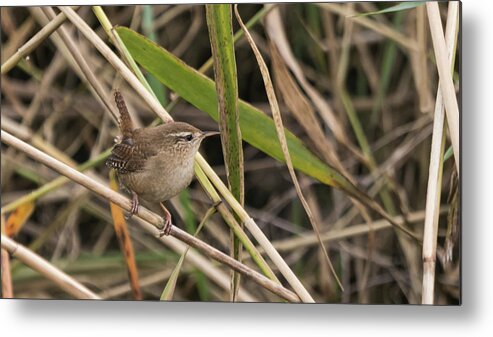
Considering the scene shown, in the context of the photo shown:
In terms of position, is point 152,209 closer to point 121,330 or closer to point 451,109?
point 121,330

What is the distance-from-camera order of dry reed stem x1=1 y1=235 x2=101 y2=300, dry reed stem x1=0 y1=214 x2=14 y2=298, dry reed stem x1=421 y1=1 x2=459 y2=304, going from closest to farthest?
dry reed stem x1=421 y1=1 x2=459 y2=304, dry reed stem x1=1 y1=235 x2=101 y2=300, dry reed stem x1=0 y1=214 x2=14 y2=298

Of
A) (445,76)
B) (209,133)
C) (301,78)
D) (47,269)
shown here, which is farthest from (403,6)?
(47,269)

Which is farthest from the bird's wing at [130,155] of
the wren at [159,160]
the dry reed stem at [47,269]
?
the dry reed stem at [47,269]

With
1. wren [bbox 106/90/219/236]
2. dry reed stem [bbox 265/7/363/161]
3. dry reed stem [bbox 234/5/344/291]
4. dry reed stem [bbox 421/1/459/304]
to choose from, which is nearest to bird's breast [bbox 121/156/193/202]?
wren [bbox 106/90/219/236]

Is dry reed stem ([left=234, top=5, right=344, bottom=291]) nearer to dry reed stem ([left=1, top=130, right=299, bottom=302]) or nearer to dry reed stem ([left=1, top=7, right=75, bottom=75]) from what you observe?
dry reed stem ([left=1, top=130, right=299, bottom=302])

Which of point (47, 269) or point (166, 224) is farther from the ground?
point (166, 224)

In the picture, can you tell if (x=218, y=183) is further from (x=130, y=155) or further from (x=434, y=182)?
(x=434, y=182)
